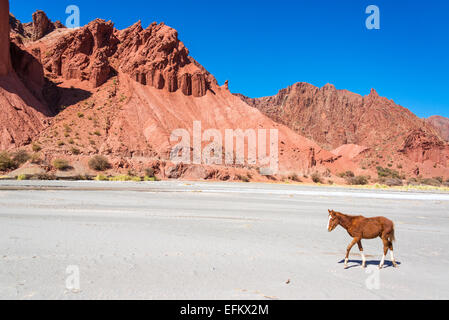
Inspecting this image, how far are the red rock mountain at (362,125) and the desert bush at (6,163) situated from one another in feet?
212

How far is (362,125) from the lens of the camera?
97.4 m

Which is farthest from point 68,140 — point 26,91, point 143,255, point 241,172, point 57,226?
point 143,255

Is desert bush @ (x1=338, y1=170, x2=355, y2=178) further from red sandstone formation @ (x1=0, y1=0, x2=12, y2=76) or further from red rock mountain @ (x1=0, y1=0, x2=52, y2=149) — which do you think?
red sandstone formation @ (x1=0, y1=0, x2=12, y2=76)

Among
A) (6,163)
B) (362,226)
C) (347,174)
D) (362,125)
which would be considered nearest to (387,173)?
(347,174)

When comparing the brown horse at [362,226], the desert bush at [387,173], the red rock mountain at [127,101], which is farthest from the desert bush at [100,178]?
the desert bush at [387,173]

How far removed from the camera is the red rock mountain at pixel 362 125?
2790 inches

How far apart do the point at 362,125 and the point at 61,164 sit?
284ft

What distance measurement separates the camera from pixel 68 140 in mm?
42812

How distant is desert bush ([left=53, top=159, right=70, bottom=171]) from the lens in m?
34.0

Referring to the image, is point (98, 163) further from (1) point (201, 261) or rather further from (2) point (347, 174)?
(2) point (347, 174)

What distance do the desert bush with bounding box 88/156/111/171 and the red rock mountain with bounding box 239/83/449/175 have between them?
56102mm

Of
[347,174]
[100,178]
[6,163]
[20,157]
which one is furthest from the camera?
[347,174]
